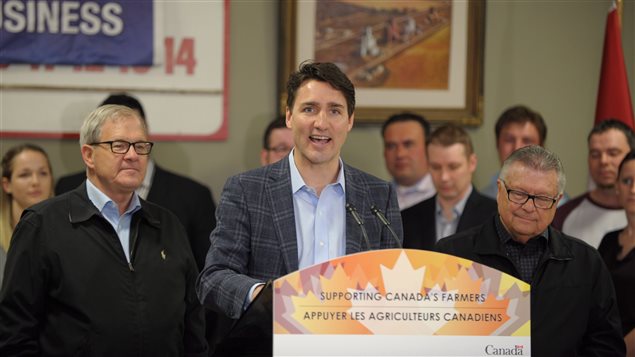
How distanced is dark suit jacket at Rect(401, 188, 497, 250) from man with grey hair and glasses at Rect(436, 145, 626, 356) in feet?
3.05

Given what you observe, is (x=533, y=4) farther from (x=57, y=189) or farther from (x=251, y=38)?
(x=57, y=189)

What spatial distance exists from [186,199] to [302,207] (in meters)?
2.10

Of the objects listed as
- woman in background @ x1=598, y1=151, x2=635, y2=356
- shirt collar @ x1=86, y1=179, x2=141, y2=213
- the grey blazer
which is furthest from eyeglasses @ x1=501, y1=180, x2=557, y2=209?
shirt collar @ x1=86, y1=179, x2=141, y2=213

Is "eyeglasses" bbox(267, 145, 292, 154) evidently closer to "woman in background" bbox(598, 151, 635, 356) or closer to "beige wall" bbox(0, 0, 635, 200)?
"beige wall" bbox(0, 0, 635, 200)

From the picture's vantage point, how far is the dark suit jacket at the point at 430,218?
3729 mm

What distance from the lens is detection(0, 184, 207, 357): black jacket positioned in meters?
2.54

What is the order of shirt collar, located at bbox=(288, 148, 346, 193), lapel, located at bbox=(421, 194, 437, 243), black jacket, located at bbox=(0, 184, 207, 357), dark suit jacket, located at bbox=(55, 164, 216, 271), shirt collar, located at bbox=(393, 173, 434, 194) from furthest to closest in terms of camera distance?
shirt collar, located at bbox=(393, 173, 434, 194)
dark suit jacket, located at bbox=(55, 164, 216, 271)
lapel, located at bbox=(421, 194, 437, 243)
black jacket, located at bbox=(0, 184, 207, 357)
shirt collar, located at bbox=(288, 148, 346, 193)

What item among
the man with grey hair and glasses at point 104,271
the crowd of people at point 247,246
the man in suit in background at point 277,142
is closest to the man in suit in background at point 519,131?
the crowd of people at point 247,246

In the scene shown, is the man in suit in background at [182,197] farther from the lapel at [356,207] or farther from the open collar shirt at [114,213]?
the lapel at [356,207]

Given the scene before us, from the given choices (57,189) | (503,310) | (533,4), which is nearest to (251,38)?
(57,189)

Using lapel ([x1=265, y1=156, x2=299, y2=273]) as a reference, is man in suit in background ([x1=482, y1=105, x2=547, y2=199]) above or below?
above

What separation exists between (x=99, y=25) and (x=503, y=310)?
3.28 meters

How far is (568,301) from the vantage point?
2.66 meters

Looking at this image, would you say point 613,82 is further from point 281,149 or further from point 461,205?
point 281,149
